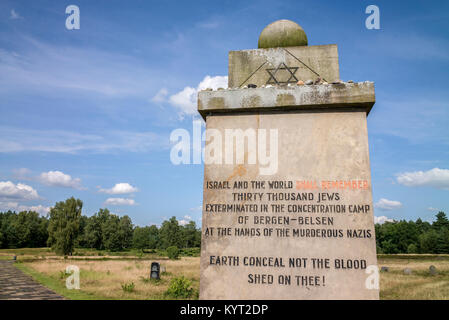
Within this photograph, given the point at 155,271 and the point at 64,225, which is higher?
the point at 64,225

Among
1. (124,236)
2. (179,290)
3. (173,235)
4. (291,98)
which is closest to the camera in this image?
(291,98)

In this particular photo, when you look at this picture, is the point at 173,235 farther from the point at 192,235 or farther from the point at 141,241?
the point at 192,235

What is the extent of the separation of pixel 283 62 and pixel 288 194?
2.30 m

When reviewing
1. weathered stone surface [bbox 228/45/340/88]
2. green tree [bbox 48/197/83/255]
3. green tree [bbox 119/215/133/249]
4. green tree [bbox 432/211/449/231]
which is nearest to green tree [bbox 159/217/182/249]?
green tree [bbox 119/215/133/249]

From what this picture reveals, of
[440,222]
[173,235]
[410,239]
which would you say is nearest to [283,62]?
[173,235]

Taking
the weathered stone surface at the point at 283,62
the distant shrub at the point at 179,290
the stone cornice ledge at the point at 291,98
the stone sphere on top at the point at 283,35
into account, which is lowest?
the distant shrub at the point at 179,290

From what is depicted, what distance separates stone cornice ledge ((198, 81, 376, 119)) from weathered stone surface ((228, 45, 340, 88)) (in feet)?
2.12

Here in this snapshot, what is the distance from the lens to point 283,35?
5051 mm

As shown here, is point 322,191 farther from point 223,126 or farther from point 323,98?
point 223,126

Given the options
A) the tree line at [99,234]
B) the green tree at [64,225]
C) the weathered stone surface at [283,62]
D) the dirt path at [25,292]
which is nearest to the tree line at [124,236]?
the tree line at [99,234]

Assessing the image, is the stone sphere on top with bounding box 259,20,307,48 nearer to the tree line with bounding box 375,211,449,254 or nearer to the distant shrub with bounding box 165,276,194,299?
the distant shrub with bounding box 165,276,194,299

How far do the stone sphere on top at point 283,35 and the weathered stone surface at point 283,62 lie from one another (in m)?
0.20

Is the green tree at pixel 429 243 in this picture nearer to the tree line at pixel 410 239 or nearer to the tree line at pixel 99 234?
the tree line at pixel 410 239

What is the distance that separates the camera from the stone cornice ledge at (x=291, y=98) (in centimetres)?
396
